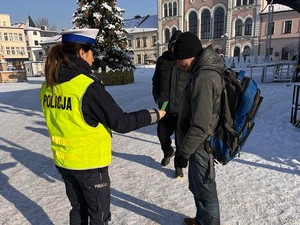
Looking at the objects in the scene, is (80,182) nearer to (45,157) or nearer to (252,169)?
(252,169)

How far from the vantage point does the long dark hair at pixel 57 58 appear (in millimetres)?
1625

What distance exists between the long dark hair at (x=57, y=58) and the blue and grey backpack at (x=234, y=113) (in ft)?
3.36

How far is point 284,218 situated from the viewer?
2.61 m

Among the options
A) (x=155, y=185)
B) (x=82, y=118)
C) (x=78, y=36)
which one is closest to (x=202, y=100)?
(x=82, y=118)

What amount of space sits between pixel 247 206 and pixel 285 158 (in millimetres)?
1625

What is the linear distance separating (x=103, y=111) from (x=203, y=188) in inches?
44.6

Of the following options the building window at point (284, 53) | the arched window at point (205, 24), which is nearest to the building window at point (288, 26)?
the building window at point (284, 53)

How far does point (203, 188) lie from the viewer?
2.10 m

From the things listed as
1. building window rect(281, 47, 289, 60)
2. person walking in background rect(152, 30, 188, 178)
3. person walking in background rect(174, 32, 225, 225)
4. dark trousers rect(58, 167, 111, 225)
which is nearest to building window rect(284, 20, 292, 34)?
building window rect(281, 47, 289, 60)

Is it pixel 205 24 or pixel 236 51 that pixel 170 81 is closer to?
pixel 236 51

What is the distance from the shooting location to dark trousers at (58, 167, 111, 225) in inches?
70.9

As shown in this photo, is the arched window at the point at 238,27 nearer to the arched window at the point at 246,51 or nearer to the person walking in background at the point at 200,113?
the arched window at the point at 246,51

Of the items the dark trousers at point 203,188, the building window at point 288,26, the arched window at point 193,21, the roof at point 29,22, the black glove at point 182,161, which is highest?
the roof at point 29,22

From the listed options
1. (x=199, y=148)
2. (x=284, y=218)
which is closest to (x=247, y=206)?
(x=284, y=218)
